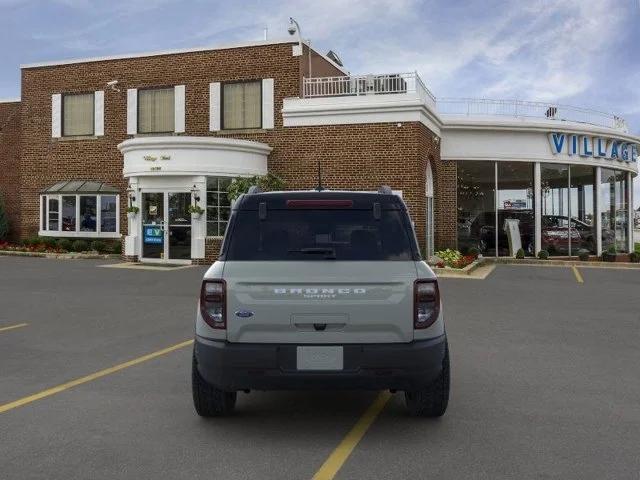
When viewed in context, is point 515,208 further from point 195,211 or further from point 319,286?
point 319,286

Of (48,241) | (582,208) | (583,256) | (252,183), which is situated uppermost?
(252,183)

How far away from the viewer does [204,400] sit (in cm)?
505

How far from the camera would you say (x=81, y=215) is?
2483 centimetres

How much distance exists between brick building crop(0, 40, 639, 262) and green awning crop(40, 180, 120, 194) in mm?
53

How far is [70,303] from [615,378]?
939cm

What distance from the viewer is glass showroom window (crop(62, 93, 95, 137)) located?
25.4 meters

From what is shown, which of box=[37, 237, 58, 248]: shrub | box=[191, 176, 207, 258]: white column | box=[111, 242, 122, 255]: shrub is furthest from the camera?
box=[37, 237, 58, 248]: shrub

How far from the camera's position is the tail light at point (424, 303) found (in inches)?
179

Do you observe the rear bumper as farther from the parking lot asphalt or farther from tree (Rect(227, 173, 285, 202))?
tree (Rect(227, 173, 285, 202))

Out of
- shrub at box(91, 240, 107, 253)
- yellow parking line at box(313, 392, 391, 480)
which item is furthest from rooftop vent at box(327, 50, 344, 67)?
yellow parking line at box(313, 392, 391, 480)

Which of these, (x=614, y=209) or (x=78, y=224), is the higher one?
(x=614, y=209)

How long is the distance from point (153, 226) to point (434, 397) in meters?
17.4

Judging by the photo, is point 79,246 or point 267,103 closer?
point 267,103

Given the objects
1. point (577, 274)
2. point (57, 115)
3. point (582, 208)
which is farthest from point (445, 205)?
point (57, 115)
